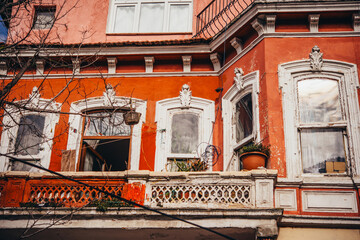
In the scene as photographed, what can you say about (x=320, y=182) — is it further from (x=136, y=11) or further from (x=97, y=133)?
(x=136, y=11)

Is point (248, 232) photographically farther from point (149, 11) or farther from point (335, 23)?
point (149, 11)

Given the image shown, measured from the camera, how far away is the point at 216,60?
501 inches

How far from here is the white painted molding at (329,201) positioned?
30.6 feet

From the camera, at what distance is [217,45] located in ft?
40.8

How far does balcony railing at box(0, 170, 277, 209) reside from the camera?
918 centimetres

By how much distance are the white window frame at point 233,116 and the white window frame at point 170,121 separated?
19.3 inches

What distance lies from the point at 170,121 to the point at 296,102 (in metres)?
3.41

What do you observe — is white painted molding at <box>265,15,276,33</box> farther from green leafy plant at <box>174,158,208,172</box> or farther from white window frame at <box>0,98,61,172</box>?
white window frame at <box>0,98,61,172</box>

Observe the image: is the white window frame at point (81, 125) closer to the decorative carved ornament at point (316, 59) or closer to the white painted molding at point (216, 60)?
the white painted molding at point (216, 60)

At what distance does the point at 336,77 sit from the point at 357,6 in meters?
1.79

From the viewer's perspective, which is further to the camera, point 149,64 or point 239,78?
point 149,64

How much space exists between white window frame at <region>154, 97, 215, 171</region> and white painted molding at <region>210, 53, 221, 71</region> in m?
1.04

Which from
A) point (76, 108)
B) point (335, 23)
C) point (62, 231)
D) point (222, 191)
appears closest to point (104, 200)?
point (62, 231)

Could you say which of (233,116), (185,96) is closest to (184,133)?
(185,96)
